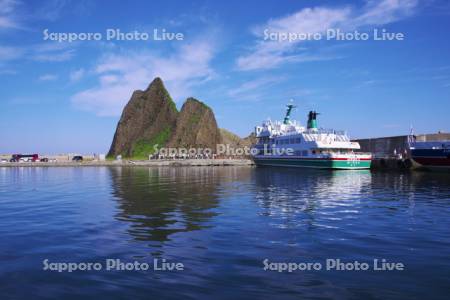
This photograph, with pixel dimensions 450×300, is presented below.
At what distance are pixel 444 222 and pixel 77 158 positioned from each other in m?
121

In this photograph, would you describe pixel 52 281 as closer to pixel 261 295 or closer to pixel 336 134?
pixel 261 295

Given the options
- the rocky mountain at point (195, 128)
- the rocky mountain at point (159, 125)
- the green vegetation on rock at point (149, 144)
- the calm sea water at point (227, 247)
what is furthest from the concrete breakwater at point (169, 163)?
the calm sea water at point (227, 247)

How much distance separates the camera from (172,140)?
533 feet

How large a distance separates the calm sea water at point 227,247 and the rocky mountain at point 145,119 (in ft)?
519

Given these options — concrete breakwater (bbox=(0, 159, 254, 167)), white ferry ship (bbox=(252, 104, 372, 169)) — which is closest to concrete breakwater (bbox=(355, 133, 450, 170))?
white ferry ship (bbox=(252, 104, 372, 169))

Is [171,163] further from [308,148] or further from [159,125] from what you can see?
[159,125]

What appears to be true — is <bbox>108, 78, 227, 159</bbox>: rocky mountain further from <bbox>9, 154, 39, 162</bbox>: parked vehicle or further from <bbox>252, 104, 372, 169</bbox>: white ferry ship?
<bbox>252, 104, 372, 169</bbox>: white ferry ship

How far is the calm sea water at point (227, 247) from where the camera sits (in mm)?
7387

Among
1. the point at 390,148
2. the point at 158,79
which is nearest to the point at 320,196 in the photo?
the point at 390,148

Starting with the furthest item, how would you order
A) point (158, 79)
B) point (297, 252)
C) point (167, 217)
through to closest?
point (158, 79)
point (167, 217)
point (297, 252)

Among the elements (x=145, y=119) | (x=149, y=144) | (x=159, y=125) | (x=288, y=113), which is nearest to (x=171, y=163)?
(x=288, y=113)

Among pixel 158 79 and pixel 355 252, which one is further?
pixel 158 79

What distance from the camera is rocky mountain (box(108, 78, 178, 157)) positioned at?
17600cm

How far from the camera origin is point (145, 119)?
599ft
